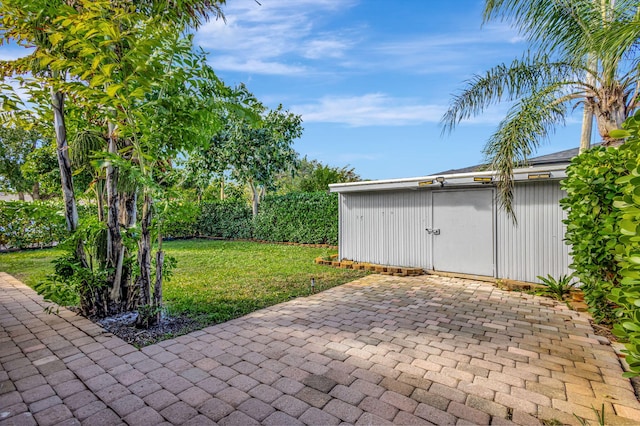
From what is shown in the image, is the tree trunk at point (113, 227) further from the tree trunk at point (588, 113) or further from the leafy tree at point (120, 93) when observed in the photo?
the tree trunk at point (588, 113)

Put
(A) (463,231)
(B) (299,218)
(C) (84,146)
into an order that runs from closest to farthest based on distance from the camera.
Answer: (C) (84,146) → (A) (463,231) → (B) (299,218)

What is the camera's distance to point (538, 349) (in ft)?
10.5

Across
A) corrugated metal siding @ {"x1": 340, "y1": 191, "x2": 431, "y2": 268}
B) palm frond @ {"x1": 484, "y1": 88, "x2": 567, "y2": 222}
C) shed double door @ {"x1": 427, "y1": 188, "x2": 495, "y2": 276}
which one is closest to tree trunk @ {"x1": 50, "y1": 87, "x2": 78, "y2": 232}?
corrugated metal siding @ {"x1": 340, "y1": 191, "x2": 431, "y2": 268}

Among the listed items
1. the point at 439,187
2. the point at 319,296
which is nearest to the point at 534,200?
the point at 439,187

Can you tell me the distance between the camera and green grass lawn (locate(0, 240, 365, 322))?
4789mm

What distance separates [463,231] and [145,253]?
592cm

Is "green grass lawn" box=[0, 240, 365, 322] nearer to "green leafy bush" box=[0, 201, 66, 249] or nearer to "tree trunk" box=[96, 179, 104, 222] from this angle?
"tree trunk" box=[96, 179, 104, 222]

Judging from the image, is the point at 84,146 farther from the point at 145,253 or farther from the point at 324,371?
the point at 324,371

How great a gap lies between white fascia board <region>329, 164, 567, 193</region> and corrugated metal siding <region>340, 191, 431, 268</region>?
345 mm

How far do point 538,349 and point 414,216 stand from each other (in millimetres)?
4368

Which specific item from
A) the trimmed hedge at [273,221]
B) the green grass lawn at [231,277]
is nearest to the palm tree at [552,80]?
the green grass lawn at [231,277]

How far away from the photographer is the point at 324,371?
275 cm

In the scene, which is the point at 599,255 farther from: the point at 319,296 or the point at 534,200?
the point at 319,296

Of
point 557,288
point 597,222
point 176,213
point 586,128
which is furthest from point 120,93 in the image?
point 586,128
